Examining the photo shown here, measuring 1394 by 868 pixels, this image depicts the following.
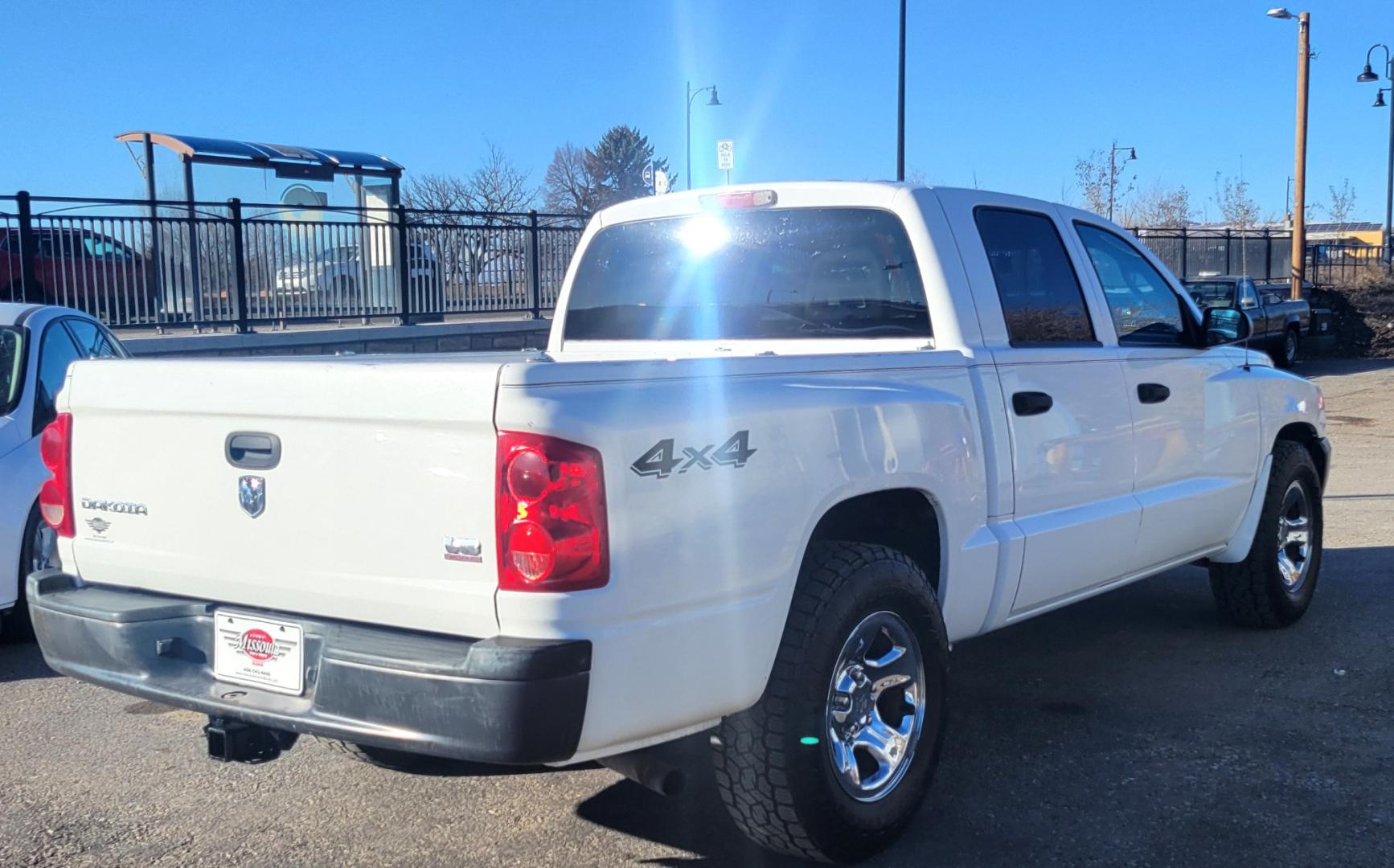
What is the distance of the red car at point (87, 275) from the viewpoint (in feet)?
36.7

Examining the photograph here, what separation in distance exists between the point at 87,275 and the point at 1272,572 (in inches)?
395

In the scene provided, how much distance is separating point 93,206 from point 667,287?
8.61 m

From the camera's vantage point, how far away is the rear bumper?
8.94ft

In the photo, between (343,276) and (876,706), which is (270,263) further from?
(876,706)

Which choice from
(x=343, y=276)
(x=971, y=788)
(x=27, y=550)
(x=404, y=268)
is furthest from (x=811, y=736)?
(x=404, y=268)

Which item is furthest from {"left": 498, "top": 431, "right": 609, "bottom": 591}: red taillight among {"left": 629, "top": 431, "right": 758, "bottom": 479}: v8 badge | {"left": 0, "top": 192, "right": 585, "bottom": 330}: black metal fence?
{"left": 0, "top": 192, "right": 585, "bottom": 330}: black metal fence

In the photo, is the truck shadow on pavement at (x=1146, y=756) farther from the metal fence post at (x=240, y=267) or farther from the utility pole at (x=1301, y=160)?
the utility pole at (x=1301, y=160)

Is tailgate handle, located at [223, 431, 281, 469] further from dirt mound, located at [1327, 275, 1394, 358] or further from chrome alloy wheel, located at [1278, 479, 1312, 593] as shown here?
dirt mound, located at [1327, 275, 1394, 358]

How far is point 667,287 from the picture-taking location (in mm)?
4777

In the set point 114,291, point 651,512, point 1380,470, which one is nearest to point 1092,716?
point 651,512

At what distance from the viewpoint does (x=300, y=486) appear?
3072 millimetres

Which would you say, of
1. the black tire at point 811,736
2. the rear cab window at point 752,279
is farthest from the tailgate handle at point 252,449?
the rear cab window at point 752,279

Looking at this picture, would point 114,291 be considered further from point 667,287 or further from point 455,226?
point 667,287

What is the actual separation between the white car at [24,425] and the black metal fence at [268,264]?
5.19m
